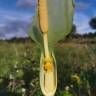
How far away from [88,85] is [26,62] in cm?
185

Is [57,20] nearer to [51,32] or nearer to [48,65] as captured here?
[51,32]

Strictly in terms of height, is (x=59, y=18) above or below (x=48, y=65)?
above

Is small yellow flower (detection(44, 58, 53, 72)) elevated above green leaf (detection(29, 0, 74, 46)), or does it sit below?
below

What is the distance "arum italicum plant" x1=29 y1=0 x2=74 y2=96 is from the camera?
1.35 meters

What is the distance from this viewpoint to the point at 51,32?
1.38 metres

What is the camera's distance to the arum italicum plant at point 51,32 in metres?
1.35

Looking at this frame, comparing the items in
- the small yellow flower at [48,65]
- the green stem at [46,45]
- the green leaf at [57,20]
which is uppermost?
the green leaf at [57,20]

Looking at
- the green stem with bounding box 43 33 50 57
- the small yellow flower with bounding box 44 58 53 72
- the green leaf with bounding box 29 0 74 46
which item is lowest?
the small yellow flower with bounding box 44 58 53 72

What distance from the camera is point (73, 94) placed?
2875 mm

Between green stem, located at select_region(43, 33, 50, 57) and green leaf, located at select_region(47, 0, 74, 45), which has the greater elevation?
green leaf, located at select_region(47, 0, 74, 45)

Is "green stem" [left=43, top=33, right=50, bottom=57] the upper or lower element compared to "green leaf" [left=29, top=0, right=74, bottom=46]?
lower

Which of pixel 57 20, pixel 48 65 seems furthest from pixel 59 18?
pixel 48 65

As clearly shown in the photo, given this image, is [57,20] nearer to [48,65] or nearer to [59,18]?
[59,18]

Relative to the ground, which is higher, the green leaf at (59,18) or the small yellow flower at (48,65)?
the green leaf at (59,18)
